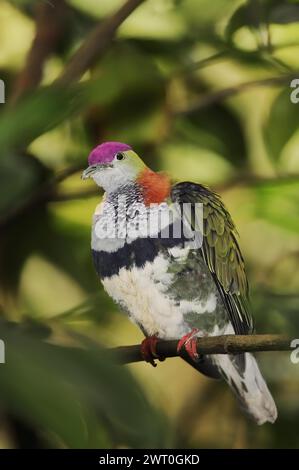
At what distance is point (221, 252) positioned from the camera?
0.53 meters

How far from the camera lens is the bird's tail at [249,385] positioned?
1.74 ft

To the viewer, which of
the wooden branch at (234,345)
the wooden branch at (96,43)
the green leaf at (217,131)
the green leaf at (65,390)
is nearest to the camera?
the green leaf at (65,390)

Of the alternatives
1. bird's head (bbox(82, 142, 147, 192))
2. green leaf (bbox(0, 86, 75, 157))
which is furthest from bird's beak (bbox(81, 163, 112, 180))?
green leaf (bbox(0, 86, 75, 157))

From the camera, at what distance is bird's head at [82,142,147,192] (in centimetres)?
47

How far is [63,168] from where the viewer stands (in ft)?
1.98

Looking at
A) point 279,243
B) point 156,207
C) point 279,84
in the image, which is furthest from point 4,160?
point 279,243

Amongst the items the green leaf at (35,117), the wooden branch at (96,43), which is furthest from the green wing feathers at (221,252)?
the green leaf at (35,117)

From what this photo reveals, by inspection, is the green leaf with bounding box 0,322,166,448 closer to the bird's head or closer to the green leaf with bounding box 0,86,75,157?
the green leaf with bounding box 0,86,75,157

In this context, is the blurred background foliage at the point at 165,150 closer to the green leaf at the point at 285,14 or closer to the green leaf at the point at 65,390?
the green leaf at the point at 285,14

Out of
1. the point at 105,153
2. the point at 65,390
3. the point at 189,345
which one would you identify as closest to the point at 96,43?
the point at 105,153

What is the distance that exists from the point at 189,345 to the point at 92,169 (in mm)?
129

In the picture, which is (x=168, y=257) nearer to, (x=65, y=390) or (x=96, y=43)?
(x=96, y=43)

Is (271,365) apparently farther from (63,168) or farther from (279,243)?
(63,168)

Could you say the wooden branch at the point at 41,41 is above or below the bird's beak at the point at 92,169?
above
